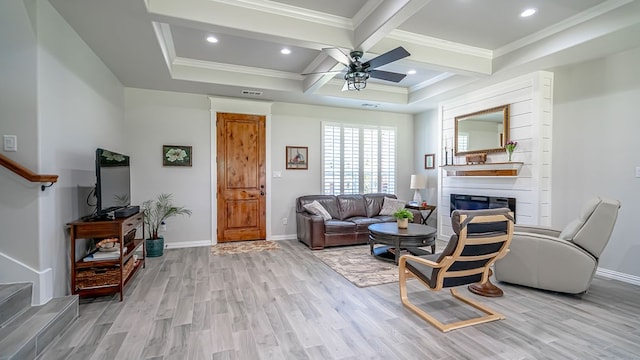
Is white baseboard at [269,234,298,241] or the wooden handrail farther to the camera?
white baseboard at [269,234,298,241]

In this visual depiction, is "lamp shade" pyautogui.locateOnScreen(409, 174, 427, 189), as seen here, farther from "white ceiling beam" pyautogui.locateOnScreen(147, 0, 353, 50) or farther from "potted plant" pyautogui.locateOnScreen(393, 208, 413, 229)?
"white ceiling beam" pyautogui.locateOnScreen(147, 0, 353, 50)

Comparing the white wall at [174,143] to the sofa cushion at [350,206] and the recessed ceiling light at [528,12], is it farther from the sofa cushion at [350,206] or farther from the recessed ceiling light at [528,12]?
the recessed ceiling light at [528,12]

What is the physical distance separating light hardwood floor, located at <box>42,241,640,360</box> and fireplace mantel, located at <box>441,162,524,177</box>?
172 cm

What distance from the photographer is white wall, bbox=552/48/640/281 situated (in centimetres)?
359

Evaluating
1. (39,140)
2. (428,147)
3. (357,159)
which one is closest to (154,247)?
(39,140)

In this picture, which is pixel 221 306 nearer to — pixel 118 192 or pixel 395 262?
pixel 118 192

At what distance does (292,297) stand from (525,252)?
2591 millimetres

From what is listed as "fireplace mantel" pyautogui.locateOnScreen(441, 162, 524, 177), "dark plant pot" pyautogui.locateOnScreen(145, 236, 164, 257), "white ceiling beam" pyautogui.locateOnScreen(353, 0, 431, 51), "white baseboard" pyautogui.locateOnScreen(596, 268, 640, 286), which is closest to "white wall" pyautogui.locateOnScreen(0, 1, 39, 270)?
"dark plant pot" pyautogui.locateOnScreen(145, 236, 164, 257)

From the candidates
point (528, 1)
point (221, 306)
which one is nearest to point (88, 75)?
point (221, 306)

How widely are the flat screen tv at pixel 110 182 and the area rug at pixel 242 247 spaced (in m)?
1.70

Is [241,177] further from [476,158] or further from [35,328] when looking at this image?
[476,158]

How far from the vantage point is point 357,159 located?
261 inches

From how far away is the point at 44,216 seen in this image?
2.53 meters

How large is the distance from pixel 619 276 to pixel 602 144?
166 cm
